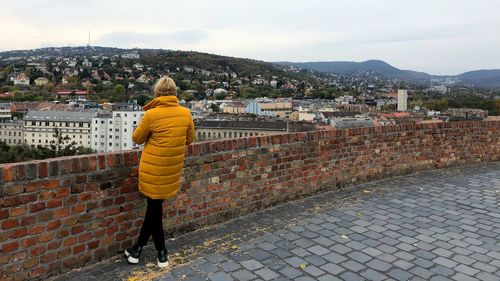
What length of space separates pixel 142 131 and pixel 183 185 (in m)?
1.10

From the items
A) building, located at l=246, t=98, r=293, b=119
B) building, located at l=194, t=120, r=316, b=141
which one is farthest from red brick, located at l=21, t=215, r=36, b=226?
building, located at l=246, t=98, r=293, b=119

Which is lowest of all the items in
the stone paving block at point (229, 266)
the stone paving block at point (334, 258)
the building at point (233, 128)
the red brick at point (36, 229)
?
the building at point (233, 128)

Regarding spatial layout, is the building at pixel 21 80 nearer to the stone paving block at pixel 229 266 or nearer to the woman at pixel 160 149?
the woman at pixel 160 149

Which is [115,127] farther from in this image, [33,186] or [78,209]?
[33,186]

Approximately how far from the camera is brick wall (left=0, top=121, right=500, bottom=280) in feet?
10.8

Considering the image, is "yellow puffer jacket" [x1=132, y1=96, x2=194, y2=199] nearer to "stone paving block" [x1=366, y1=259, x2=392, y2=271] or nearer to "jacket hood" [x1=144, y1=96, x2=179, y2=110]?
"jacket hood" [x1=144, y1=96, x2=179, y2=110]

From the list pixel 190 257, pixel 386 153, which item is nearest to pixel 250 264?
pixel 190 257

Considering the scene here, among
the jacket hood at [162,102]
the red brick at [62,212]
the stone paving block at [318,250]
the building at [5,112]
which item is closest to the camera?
the red brick at [62,212]

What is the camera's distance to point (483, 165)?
9.05 meters

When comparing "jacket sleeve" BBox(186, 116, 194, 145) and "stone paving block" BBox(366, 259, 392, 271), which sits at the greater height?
"jacket sleeve" BBox(186, 116, 194, 145)

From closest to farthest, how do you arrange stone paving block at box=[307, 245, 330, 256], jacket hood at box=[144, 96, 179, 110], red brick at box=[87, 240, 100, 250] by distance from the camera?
jacket hood at box=[144, 96, 179, 110]
red brick at box=[87, 240, 100, 250]
stone paving block at box=[307, 245, 330, 256]

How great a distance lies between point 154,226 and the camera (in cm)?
376

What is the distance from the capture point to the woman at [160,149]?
11.6ft

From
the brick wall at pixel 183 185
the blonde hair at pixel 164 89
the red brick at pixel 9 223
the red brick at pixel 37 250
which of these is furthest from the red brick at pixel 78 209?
the blonde hair at pixel 164 89
